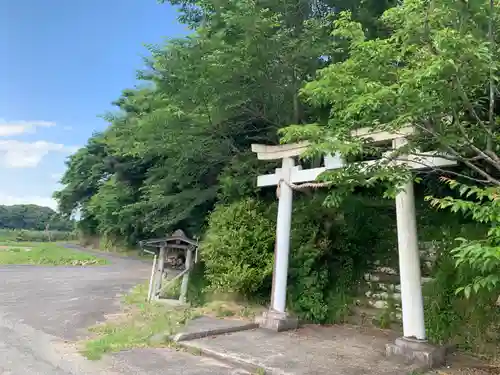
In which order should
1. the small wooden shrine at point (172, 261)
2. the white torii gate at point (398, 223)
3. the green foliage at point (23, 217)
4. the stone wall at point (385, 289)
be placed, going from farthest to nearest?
the green foliage at point (23, 217) < the small wooden shrine at point (172, 261) < the stone wall at point (385, 289) < the white torii gate at point (398, 223)

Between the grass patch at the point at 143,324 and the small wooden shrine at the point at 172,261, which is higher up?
the small wooden shrine at the point at 172,261

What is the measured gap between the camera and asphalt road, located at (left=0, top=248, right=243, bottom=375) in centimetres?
418

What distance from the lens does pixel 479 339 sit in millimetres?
5008

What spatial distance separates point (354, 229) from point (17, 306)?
6.19 metres

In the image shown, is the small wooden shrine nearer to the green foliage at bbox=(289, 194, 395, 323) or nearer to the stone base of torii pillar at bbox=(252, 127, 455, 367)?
the green foliage at bbox=(289, 194, 395, 323)

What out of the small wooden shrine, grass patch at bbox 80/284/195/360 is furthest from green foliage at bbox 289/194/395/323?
the small wooden shrine

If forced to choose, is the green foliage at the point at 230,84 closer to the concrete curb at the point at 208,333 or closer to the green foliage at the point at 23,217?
the concrete curb at the point at 208,333

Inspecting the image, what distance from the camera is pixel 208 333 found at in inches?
215

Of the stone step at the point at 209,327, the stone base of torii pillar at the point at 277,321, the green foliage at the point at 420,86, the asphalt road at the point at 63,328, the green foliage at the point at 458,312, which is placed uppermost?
the green foliage at the point at 420,86

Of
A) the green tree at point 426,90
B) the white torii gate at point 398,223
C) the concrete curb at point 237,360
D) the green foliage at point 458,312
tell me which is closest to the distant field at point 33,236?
the white torii gate at point 398,223

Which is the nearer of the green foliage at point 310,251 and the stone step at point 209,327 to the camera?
the stone step at point 209,327

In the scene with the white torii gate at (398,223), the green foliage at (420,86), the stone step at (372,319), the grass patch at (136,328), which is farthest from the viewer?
the stone step at (372,319)

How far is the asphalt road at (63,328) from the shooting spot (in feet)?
13.7

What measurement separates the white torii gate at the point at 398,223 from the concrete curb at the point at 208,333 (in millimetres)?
249
